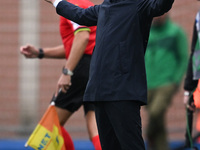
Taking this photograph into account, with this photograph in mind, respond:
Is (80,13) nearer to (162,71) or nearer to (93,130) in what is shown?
(93,130)

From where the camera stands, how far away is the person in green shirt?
24.3 ft

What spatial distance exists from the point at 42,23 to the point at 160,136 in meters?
3.06

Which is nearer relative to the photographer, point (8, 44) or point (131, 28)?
point (131, 28)

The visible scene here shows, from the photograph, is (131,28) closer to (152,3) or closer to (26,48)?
(152,3)

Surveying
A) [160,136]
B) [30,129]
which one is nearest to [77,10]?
[160,136]

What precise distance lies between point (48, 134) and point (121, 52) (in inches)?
55.5

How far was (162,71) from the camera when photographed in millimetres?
7570

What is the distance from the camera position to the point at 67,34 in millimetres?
5098

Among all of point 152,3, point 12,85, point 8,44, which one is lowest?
point 12,85

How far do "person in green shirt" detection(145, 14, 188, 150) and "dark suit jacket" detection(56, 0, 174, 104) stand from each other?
11.4 ft

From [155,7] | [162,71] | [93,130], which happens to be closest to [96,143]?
[93,130]

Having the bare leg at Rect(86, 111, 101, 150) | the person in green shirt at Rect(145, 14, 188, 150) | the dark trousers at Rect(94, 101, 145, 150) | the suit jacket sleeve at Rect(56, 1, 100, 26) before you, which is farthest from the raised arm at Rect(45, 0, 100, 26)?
the person in green shirt at Rect(145, 14, 188, 150)

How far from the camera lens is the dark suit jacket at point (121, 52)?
3.86m

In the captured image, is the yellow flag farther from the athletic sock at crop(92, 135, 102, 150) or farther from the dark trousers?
the dark trousers
